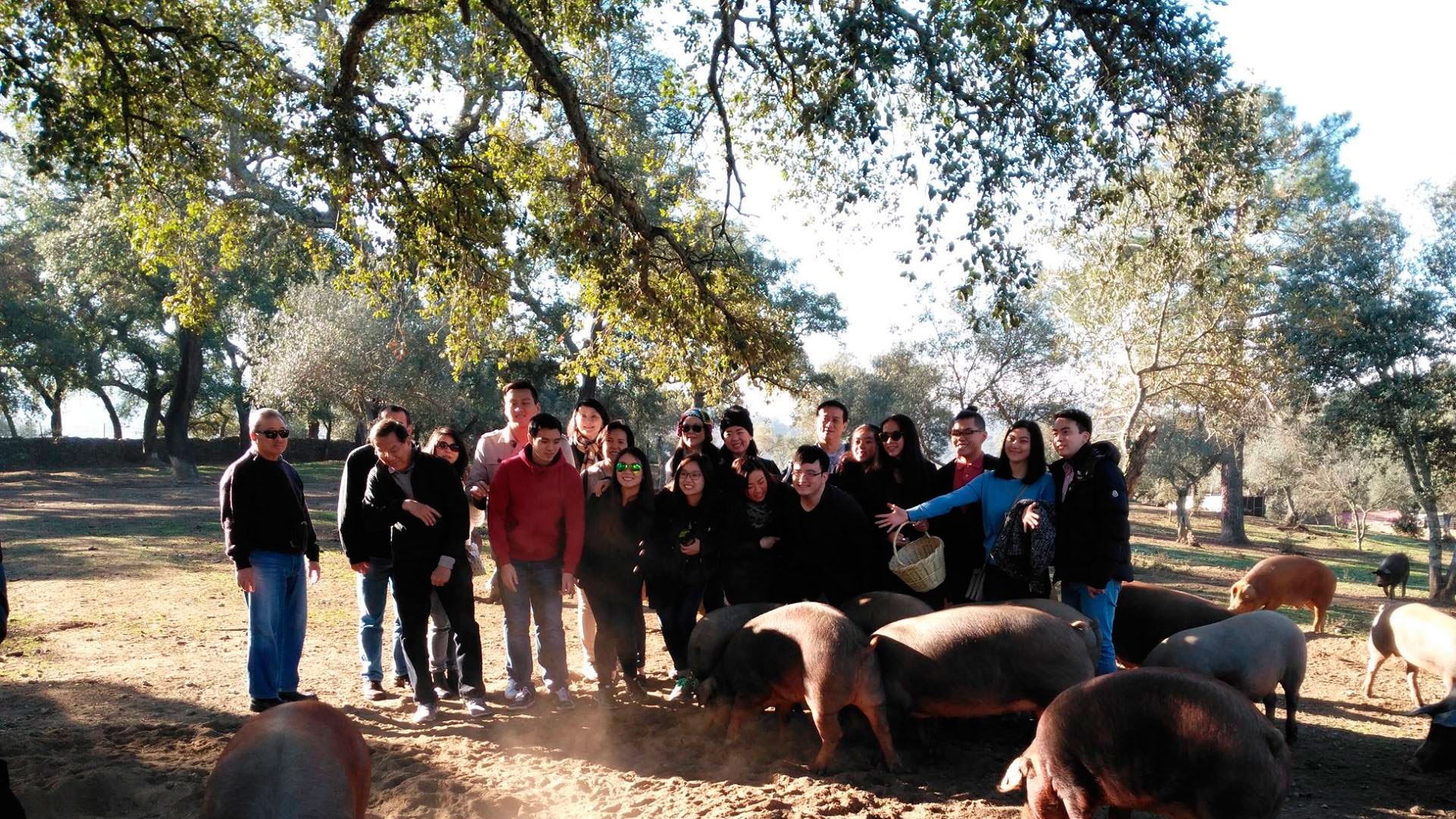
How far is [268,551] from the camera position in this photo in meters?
6.12

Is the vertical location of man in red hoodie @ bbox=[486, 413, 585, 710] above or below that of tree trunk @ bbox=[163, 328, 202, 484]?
below

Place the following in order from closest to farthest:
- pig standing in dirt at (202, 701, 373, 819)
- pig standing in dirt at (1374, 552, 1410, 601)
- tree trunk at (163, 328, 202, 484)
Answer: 1. pig standing in dirt at (202, 701, 373, 819)
2. pig standing in dirt at (1374, 552, 1410, 601)
3. tree trunk at (163, 328, 202, 484)

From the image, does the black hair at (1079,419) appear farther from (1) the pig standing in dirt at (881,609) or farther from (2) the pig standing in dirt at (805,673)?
(2) the pig standing in dirt at (805,673)

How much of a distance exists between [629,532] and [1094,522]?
3236 millimetres

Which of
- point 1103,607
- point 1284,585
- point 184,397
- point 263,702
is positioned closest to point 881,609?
point 1103,607

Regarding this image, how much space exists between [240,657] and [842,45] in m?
7.50

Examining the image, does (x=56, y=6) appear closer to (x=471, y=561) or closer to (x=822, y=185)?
(x=471, y=561)

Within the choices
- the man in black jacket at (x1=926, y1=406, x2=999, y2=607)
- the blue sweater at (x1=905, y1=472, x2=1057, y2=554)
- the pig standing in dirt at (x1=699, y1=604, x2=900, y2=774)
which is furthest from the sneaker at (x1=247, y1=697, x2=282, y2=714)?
the man in black jacket at (x1=926, y1=406, x2=999, y2=607)

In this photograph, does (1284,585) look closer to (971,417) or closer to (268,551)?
(971,417)

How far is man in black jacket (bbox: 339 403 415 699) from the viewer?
251 inches

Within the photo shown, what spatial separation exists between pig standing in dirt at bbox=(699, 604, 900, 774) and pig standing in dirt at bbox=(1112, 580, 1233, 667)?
2.71 meters

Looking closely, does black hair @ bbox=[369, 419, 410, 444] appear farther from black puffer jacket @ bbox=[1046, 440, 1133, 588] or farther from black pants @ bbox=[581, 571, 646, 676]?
black puffer jacket @ bbox=[1046, 440, 1133, 588]

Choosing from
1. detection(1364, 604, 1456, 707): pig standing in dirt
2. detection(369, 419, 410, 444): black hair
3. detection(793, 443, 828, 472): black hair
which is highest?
detection(369, 419, 410, 444): black hair

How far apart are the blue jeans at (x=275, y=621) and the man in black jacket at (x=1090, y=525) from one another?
203 inches
